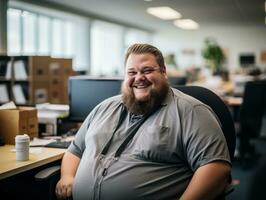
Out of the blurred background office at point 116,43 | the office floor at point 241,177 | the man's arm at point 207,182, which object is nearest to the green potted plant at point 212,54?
the blurred background office at point 116,43

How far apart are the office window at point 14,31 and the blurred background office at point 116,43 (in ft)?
0.06

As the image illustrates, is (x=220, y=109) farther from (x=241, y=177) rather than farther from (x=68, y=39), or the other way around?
(x=68, y=39)

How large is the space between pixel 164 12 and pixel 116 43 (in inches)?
144

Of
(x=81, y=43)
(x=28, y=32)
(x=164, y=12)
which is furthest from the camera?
(x=81, y=43)

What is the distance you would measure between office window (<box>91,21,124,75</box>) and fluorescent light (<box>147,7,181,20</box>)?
5.39 feet

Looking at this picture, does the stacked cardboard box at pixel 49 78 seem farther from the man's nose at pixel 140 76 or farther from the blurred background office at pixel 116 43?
the man's nose at pixel 140 76

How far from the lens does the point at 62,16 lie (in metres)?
8.62

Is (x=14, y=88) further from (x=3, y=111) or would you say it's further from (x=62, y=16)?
(x=62, y=16)

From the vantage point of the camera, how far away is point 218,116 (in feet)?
6.37

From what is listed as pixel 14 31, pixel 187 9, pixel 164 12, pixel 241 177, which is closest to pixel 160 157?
pixel 241 177

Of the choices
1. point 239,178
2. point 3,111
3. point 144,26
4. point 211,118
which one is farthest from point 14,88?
point 144,26

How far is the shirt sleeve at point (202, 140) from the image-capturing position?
1.64 m

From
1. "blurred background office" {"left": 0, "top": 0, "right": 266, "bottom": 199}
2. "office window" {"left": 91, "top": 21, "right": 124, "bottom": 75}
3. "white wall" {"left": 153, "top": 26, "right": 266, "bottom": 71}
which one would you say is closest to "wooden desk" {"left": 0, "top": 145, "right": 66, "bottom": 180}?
"blurred background office" {"left": 0, "top": 0, "right": 266, "bottom": 199}

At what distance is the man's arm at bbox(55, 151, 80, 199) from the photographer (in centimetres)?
191
